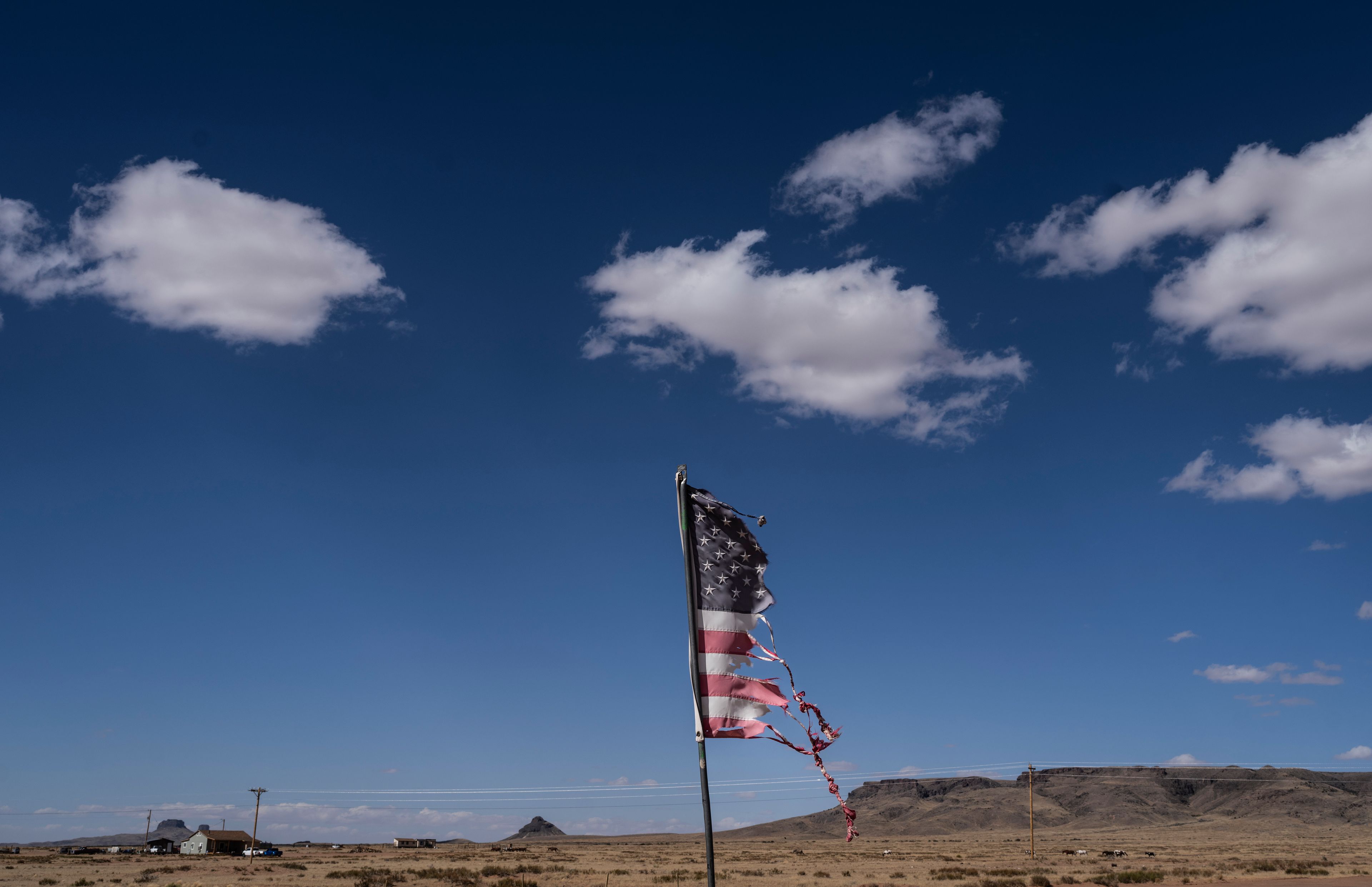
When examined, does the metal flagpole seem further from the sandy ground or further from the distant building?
the distant building

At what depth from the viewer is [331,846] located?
18688 centimetres

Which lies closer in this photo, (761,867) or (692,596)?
(692,596)

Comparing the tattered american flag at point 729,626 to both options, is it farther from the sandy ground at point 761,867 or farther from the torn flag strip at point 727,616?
the sandy ground at point 761,867

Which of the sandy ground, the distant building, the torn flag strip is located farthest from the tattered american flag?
the distant building

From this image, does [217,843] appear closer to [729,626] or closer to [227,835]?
[227,835]

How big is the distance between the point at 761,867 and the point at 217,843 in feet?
338

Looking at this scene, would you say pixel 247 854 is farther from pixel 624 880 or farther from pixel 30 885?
pixel 624 880

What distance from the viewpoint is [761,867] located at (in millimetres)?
76562

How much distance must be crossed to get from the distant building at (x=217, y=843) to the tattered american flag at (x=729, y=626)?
15126cm

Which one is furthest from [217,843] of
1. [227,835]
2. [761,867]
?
[761,867]

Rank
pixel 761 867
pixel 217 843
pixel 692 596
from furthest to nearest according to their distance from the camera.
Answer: pixel 217 843 → pixel 761 867 → pixel 692 596

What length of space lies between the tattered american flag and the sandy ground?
4679cm

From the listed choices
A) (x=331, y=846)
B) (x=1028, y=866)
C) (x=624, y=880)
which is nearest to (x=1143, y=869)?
(x=1028, y=866)

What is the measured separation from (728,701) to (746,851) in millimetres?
116340
